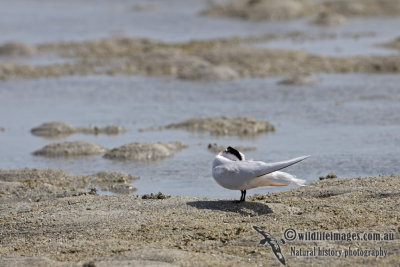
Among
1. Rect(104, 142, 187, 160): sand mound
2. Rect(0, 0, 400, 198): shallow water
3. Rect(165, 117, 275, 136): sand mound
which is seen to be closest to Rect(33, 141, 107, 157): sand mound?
Rect(0, 0, 400, 198): shallow water

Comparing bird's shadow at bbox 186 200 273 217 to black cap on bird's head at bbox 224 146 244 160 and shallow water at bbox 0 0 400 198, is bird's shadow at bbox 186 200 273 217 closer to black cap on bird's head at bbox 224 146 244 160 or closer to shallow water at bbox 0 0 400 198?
black cap on bird's head at bbox 224 146 244 160

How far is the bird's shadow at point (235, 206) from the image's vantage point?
867 centimetres

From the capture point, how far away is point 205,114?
56.7ft

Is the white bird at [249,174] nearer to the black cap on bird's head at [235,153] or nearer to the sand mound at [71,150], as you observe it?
the black cap on bird's head at [235,153]

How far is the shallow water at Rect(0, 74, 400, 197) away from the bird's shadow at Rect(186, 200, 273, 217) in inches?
60.6

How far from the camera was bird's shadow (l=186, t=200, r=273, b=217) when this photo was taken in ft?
28.5

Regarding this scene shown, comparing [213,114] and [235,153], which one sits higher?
[213,114]

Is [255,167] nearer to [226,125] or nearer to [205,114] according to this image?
[226,125]

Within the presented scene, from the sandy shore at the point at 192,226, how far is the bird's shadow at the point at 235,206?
0.04 feet

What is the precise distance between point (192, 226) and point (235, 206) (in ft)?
2.63

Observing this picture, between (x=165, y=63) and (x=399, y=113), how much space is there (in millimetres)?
9882

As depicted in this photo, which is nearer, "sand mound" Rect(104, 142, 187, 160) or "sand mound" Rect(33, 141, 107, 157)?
"sand mound" Rect(104, 142, 187, 160)

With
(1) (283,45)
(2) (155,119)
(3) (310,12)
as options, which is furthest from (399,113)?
(3) (310,12)

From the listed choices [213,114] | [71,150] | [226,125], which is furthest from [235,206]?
[213,114]
